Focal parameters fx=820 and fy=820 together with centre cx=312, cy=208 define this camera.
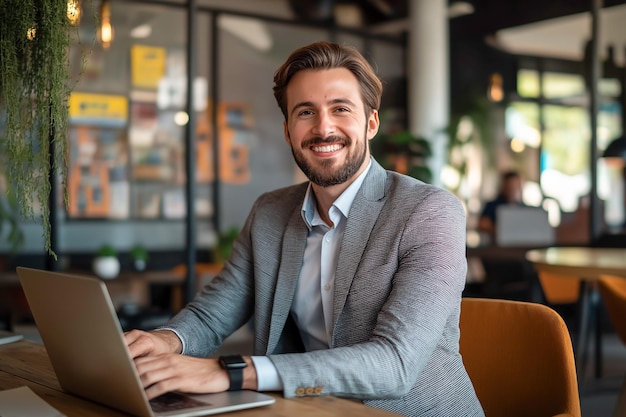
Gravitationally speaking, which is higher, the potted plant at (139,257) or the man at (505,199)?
the man at (505,199)

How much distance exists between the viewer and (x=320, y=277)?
2.03 m

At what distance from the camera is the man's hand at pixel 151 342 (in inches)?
68.0

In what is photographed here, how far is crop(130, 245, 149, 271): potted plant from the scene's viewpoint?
24.8 ft

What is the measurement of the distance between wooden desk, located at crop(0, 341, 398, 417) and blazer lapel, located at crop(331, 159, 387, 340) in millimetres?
429

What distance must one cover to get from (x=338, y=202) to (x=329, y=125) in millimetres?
192

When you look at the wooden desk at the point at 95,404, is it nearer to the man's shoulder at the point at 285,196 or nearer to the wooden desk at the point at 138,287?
the man's shoulder at the point at 285,196

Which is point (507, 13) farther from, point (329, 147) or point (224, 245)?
point (329, 147)

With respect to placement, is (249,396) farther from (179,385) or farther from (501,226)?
(501,226)

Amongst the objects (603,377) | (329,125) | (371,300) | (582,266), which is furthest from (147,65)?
(371,300)

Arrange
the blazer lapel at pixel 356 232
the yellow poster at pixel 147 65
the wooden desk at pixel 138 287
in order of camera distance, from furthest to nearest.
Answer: the yellow poster at pixel 147 65 < the wooden desk at pixel 138 287 < the blazer lapel at pixel 356 232

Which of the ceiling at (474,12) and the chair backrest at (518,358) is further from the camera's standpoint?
the ceiling at (474,12)

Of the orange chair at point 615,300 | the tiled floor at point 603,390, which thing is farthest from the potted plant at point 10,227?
the orange chair at point 615,300

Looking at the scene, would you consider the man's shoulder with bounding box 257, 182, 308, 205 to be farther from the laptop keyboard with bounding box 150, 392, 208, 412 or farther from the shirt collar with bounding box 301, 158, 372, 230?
the laptop keyboard with bounding box 150, 392, 208, 412

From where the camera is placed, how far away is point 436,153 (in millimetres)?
9406
